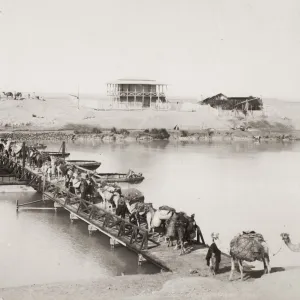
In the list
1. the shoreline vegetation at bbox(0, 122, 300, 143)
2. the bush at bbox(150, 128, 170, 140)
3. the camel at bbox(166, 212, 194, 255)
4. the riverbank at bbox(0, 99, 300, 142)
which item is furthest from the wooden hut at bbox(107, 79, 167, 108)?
the camel at bbox(166, 212, 194, 255)

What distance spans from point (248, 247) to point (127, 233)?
4493 millimetres

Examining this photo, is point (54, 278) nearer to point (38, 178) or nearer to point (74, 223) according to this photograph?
point (74, 223)

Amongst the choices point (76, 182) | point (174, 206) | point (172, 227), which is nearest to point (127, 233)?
point (172, 227)

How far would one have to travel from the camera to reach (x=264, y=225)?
60.5 feet

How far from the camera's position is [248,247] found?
9023 millimetres

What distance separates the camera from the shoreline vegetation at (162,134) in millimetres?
56938

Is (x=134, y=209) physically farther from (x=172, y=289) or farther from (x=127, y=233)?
(x=172, y=289)

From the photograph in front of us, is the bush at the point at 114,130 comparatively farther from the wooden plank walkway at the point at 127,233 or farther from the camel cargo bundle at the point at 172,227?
the camel cargo bundle at the point at 172,227

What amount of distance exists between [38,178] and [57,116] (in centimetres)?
4417

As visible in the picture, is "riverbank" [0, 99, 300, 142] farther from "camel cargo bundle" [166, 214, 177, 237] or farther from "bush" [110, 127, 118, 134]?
"camel cargo bundle" [166, 214, 177, 237]

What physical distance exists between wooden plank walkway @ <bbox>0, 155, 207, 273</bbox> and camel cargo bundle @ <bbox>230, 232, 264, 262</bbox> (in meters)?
1.43

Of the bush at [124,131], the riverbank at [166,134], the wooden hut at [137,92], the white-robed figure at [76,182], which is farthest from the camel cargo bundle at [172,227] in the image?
the wooden hut at [137,92]

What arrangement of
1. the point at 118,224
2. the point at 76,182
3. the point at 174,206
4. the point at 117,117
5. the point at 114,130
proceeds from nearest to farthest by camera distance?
the point at 118,224, the point at 76,182, the point at 174,206, the point at 114,130, the point at 117,117

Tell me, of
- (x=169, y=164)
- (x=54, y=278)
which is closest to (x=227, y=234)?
(x=54, y=278)
